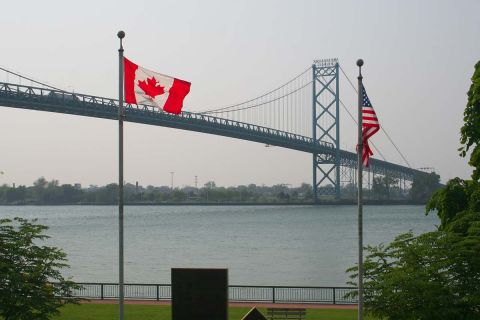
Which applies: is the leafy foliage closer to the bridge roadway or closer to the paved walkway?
the paved walkway

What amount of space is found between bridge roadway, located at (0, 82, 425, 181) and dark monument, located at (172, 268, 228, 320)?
53.1m

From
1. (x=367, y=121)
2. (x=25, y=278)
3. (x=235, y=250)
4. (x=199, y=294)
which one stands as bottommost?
(x=235, y=250)

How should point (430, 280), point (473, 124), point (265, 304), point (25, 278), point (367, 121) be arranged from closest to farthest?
point (367, 121), point (430, 280), point (25, 278), point (473, 124), point (265, 304)

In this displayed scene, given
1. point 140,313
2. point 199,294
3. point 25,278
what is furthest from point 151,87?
point 140,313

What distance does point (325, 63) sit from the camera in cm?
13188

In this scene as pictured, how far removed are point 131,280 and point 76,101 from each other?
4113 centimetres

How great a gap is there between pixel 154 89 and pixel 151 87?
7 centimetres

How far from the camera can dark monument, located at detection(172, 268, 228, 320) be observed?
639 inches

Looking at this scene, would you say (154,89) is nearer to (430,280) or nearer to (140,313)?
(430,280)

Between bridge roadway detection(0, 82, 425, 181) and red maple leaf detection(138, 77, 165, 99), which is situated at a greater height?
bridge roadway detection(0, 82, 425, 181)

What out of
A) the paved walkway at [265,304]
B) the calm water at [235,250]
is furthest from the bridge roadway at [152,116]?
the paved walkway at [265,304]

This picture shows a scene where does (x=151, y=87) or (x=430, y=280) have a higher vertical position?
(x=151, y=87)

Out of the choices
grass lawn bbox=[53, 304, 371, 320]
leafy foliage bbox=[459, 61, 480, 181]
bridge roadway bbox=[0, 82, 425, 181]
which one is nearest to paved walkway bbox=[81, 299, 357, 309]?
grass lawn bbox=[53, 304, 371, 320]

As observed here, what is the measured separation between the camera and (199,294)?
16406 millimetres
